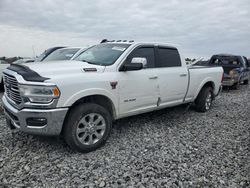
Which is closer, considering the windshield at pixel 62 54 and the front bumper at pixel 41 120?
the front bumper at pixel 41 120

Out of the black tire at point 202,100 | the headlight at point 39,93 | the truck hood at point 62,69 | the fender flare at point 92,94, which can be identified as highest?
the truck hood at point 62,69

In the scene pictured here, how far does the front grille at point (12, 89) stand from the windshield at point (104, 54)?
53.6 inches

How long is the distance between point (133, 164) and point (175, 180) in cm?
67

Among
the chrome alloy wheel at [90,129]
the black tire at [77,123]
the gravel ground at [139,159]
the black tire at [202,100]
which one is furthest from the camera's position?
the black tire at [202,100]

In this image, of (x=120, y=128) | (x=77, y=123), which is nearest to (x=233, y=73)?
(x=120, y=128)

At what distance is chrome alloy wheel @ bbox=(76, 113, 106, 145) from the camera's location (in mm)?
3332

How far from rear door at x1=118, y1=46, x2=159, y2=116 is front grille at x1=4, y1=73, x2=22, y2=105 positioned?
1.64 metres

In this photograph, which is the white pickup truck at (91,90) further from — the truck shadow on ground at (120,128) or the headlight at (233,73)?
the headlight at (233,73)

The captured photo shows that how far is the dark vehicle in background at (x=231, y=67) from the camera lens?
1006cm

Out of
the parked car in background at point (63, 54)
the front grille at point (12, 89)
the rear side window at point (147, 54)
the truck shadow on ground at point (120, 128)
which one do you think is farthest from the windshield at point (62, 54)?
the front grille at point (12, 89)

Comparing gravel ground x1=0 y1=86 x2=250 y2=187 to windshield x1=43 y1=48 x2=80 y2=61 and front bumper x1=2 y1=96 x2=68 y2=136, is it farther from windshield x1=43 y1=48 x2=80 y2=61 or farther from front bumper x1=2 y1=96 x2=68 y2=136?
windshield x1=43 y1=48 x2=80 y2=61

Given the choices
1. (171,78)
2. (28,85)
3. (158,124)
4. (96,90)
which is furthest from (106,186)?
(171,78)

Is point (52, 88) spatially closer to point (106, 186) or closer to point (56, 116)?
point (56, 116)

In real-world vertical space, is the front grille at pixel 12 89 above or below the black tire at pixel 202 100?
above
